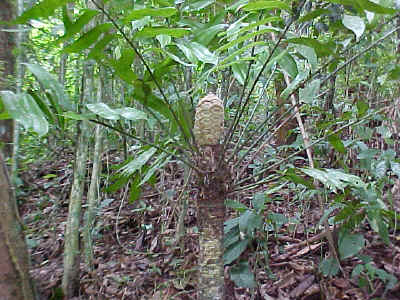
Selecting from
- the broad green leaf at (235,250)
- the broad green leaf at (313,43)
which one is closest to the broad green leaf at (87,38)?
the broad green leaf at (313,43)

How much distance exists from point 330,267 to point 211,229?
0.56m

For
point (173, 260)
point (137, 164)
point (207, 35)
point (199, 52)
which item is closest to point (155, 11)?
point (199, 52)

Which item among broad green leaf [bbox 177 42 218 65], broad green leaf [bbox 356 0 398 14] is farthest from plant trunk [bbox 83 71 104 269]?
broad green leaf [bbox 356 0 398 14]

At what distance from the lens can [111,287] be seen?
5.64ft

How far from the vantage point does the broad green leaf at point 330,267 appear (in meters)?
1.33

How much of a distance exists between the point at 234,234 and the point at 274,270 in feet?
1.00

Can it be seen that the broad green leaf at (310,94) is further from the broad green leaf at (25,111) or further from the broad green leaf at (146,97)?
the broad green leaf at (25,111)

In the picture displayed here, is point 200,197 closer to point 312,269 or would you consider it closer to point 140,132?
point 312,269

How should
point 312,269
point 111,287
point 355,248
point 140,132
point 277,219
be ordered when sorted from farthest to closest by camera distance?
point 140,132
point 111,287
point 312,269
point 277,219
point 355,248

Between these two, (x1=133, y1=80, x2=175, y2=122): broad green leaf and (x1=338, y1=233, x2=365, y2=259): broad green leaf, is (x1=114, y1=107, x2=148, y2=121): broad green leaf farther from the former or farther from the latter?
(x1=338, y1=233, x2=365, y2=259): broad green leaf

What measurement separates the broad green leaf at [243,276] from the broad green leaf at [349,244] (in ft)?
1.13

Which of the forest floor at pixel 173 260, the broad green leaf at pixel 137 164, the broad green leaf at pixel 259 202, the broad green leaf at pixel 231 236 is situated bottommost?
the forest floor at pixel 173 260

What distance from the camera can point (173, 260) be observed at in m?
1.81

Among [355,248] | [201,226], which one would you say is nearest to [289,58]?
[201,226]
